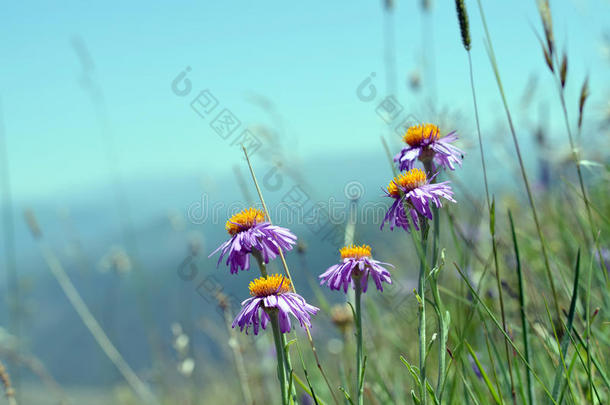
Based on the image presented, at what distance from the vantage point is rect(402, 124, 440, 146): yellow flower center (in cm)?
138

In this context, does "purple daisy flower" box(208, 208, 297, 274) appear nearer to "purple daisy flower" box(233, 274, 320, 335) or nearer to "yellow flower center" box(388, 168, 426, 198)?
"purple daisy flower" box(233, 274, 320, 335)

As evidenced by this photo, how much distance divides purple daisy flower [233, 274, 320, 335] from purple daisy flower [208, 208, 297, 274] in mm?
96

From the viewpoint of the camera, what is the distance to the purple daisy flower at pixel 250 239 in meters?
1.27

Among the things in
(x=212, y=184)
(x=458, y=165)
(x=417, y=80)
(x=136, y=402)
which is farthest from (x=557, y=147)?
(x=136, y=402)

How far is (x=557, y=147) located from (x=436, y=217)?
4.43 m

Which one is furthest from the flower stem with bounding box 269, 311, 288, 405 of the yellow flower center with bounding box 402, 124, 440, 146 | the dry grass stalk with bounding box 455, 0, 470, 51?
the dry grass stalk with bounding box 455, 0, 470, 51

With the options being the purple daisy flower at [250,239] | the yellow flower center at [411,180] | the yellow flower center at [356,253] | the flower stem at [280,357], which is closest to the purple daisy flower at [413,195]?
the yellow flower center at [411,180]

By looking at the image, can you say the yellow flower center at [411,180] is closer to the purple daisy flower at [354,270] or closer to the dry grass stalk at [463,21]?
the purple daisy flower at [354,270]

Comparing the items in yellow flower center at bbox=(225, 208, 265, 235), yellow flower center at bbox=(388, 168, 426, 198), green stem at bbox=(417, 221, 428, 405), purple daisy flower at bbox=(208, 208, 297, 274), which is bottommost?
green stem at bbox=(417, 221, 428, 405)

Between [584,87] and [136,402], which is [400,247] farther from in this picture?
[584,87]

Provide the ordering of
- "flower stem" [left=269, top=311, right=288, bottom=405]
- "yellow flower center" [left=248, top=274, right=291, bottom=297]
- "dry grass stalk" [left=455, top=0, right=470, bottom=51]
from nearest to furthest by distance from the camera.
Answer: "flower stem" [left=269, top=311, right=288, bottom=405] < "yellow flower center" [left=248, top=274, right=291, bottom=297] < "dry grass stalk" [left=455, top=0, right=470, bottom=51]

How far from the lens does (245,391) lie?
72.7 inches

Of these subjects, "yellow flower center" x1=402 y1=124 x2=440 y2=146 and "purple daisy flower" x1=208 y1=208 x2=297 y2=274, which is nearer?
"purple daisy flower" x1=208 y1=208 x2=297 y2=274

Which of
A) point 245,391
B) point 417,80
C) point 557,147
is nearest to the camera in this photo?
point 245,391
